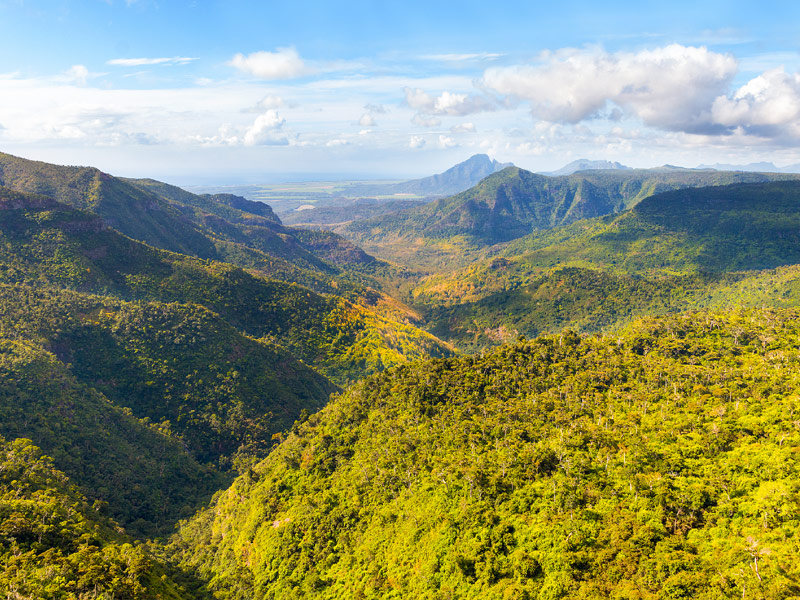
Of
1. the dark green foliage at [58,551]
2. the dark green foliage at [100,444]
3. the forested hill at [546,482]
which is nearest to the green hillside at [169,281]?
the dark green foliage at [100,444]

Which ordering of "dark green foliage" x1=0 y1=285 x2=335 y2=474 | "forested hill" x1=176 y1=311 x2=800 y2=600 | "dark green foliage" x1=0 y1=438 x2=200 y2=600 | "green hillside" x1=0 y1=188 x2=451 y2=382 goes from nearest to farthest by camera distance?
"forested hill" x1=176 y1=311 x2=800 y2=600, "dark green foliage" x1=0 y1=438 x2=200 y2=600, "dark green foliage" x1=0 y1=285 x2=335 y2=474, "green hillside" x1=0 y1=188 x2=451 y2=382

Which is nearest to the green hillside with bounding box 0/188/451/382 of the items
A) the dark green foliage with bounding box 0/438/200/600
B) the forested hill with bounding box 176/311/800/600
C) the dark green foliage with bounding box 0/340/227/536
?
the dark green foliage with bounding box 0/340/227/536

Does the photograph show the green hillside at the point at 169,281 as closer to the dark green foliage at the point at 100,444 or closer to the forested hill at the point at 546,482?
the dark green foliage at the point at 100,444

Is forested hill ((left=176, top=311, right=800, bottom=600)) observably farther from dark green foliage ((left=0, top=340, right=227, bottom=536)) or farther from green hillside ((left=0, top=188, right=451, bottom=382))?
green hillside ((left=0, top=188, right=451, bottom=382))

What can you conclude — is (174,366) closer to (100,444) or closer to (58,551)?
(100,444)

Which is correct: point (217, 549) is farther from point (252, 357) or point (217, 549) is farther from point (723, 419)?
point (723, 419)

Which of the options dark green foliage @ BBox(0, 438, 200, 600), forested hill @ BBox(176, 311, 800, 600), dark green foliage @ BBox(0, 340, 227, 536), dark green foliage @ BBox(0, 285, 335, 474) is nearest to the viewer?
forested hill @ BBox(176, 311, 800, 600)
